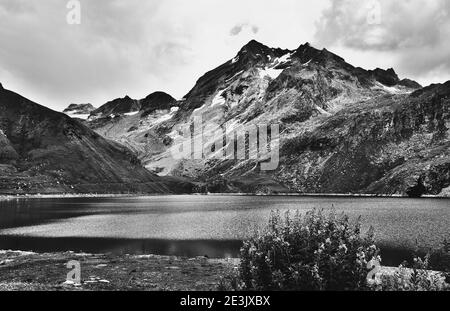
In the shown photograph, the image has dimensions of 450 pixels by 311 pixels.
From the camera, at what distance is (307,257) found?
21531 mm

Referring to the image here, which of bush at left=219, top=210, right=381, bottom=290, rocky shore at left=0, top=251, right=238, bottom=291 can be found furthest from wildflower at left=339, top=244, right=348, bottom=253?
rocky shore at left=0, top=251, right=238, bottom=291

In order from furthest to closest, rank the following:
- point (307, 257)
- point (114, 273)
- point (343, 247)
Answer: point (114, 273)
point (307, 257)
point (343, 247)

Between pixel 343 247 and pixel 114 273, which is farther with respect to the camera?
pixel 114 273

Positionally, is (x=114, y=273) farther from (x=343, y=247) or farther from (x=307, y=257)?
(x=343, y=247)

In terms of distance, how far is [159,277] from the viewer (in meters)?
35.5

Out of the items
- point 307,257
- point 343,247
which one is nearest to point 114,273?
point 307,257

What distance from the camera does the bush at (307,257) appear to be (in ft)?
66.5

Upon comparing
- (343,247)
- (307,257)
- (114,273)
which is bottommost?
(114,273)

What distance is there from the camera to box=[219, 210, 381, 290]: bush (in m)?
20.3

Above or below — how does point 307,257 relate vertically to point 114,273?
above

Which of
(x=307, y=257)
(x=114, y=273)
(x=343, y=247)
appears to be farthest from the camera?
(x=114, y=273)
